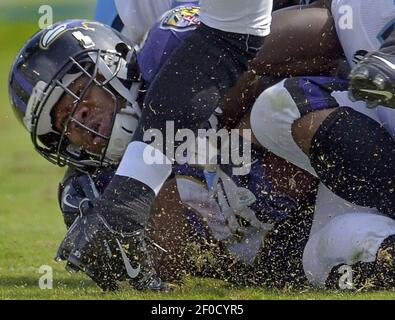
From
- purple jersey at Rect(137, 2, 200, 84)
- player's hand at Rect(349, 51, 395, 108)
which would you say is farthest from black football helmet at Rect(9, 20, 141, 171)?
player's hand at Rect(349, 51, 395, 108)

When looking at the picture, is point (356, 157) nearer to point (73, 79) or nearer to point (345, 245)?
point (345, 245)

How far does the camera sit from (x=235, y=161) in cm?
367

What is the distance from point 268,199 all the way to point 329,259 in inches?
12.9

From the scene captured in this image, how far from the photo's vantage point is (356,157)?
131 inches

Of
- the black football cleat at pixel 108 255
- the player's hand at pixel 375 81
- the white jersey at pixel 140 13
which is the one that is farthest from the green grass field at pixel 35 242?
the white jersey at pixel 140 13

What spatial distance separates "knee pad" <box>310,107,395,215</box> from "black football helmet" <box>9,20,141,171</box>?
2.37 feet

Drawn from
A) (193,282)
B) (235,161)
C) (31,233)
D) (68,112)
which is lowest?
(31,233)

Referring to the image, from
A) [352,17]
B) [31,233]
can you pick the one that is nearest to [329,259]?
[352,17]

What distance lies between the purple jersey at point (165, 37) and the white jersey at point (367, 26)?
0.52m

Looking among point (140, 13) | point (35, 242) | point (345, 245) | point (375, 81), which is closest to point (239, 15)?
point (375, 81)

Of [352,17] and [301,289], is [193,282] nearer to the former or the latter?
[301,289]

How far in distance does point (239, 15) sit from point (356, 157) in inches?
24.4

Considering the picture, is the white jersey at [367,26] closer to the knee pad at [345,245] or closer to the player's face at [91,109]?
the knee pad at [345,245]

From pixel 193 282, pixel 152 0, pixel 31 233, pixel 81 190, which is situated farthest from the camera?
pixel 31 233
